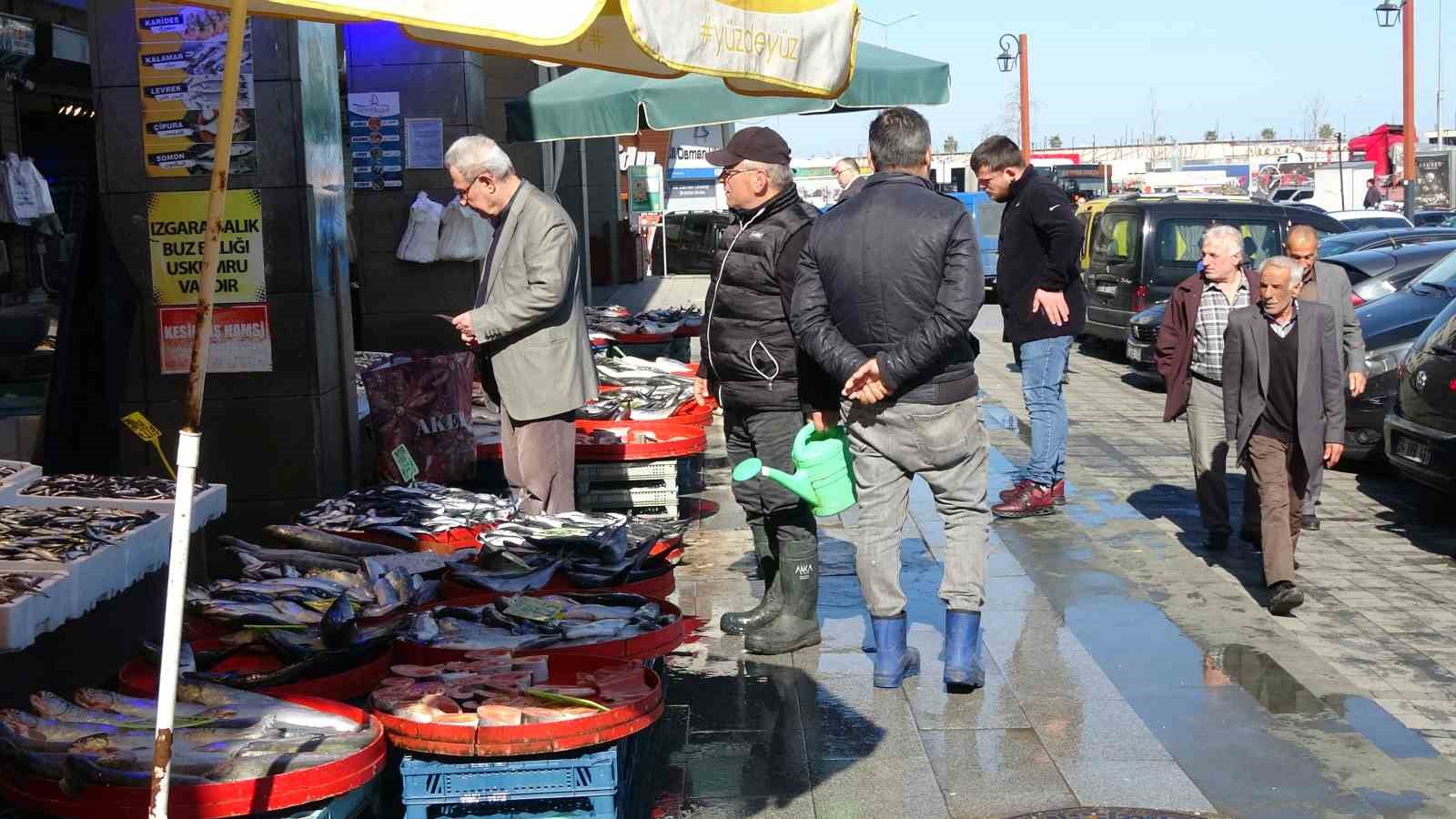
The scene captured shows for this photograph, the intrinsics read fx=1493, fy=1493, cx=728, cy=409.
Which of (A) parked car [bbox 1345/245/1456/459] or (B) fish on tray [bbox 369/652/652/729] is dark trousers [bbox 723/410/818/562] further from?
(A) parked car [bbox 1345/245/1456/459]

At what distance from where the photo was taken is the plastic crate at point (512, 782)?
3.85m

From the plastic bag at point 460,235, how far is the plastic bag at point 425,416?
355 centimetres

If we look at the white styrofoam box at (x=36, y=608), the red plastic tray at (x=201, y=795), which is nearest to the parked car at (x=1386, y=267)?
the white styrofoam box at (x=36, y=608)

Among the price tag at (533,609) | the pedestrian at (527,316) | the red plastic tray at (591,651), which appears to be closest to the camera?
the red plastic tray at (591,651)

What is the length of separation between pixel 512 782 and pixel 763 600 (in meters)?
2.85

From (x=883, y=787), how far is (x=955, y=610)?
104cm

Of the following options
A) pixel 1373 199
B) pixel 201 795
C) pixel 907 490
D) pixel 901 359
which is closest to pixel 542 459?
pixel 907 490

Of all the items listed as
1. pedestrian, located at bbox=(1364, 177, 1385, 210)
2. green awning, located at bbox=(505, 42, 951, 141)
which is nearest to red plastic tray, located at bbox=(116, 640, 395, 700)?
green awning, located at bbox=(505, 42, 951, 141)

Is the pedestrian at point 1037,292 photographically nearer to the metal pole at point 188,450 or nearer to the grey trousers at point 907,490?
the grey trousers at point 907,490

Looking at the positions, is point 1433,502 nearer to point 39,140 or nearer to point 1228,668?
point 1228,668

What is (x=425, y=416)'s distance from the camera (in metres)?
8.72

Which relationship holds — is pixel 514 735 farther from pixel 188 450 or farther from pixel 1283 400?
pixel 1283 400

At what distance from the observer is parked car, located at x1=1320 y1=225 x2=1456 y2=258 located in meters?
18.1

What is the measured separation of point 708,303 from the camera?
638 cm
